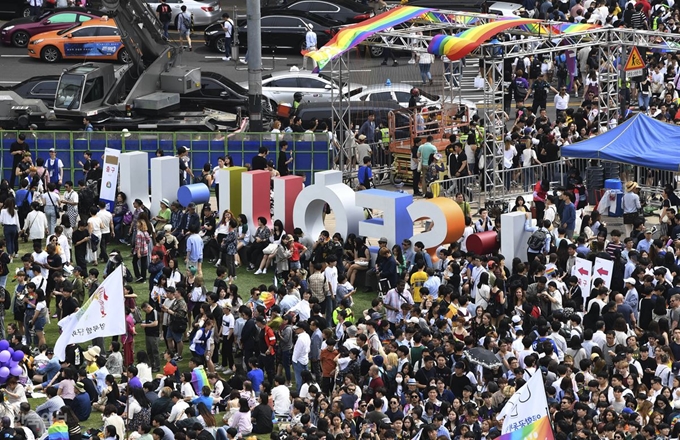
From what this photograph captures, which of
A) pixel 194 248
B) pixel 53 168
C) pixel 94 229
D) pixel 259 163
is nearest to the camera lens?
pixel 194 248

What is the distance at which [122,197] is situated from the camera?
1179 inches

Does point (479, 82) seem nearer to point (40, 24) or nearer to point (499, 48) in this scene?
point (499, 48)

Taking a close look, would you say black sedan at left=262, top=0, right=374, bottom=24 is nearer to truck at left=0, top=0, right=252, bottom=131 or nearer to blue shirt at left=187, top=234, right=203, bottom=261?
truck at left=0, top=0, right=252, bottom=131

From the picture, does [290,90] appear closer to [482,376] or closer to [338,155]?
[338,155]

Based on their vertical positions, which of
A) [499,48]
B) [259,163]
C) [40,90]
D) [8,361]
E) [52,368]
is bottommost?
[52,368]

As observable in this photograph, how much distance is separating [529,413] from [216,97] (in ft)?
72.4

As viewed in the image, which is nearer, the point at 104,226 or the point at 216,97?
the point at 104,226

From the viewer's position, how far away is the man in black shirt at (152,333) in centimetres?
2420

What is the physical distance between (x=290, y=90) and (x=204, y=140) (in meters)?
4.56

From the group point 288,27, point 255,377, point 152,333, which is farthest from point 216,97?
point 255,377

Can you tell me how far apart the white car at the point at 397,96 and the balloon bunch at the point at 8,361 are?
1501 centimetres

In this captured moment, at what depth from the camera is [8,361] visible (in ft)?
76.0

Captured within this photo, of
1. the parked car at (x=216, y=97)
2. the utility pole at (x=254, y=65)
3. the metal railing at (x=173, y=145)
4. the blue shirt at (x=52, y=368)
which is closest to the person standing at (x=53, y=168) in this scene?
the metal railing at (x=173, y=145)

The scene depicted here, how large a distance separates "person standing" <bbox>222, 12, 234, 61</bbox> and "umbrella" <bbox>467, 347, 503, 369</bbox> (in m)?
24.3
